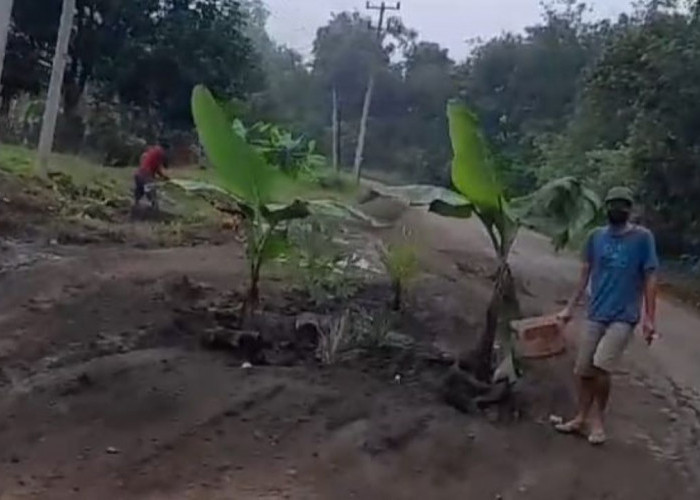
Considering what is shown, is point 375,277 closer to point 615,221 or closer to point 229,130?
point 229,130

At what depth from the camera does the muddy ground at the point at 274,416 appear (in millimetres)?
5965

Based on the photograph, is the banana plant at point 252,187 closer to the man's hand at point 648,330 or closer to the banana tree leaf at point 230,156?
the banana tree leaf at point 230,156

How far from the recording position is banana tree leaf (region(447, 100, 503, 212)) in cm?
723

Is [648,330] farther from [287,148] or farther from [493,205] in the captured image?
[287,148]

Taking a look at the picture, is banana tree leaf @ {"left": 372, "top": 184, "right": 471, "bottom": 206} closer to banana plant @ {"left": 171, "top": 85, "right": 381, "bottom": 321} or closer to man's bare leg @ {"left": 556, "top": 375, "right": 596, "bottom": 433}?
A: banana plant @ {"left": 171, "top": 85, "right": 381, "bottom": 321}

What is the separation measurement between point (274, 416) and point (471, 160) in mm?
2122

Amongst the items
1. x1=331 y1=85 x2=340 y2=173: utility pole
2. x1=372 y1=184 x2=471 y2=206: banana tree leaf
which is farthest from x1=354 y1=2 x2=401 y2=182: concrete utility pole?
x1=372 y1=184 x2=471 y2=206: banana tree leaf

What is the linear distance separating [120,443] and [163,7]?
23303 mm

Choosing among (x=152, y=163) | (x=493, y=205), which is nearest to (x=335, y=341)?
(x=493, y=205)

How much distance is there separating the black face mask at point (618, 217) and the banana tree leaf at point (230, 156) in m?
2.67

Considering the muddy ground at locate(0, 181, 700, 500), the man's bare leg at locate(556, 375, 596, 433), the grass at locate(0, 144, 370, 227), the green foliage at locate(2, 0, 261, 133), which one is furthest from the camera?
the green foliage at locate(2, 0, 261, 133)

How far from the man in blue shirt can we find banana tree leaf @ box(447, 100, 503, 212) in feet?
2.91

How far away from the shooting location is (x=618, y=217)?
6578mm

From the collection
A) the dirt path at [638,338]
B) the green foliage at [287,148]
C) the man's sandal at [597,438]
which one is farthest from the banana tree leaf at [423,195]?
the green foliage at [287,148]
